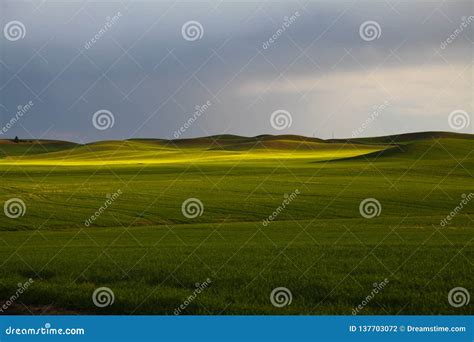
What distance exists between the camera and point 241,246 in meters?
23.7

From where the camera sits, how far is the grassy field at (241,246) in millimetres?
15547

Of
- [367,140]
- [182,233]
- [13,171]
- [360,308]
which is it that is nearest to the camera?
[360,308]

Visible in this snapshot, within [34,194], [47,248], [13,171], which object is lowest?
[13,171]

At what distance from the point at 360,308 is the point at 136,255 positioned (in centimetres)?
1012

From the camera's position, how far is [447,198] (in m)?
44.8

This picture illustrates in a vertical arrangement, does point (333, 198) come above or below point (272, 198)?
above

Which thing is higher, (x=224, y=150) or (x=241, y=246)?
Result: (x=224, y=150)

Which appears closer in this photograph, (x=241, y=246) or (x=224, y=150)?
(x=241, y=246)

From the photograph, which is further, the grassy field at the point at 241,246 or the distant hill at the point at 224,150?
the distant hill at the point at 224,150

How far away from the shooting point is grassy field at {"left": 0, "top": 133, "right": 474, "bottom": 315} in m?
15.5

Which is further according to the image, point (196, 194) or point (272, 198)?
point (196, 194)

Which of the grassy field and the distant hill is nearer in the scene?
the grassy field

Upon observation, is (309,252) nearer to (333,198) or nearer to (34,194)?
(333,198)

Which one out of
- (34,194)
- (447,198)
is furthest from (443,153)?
(34,194)
